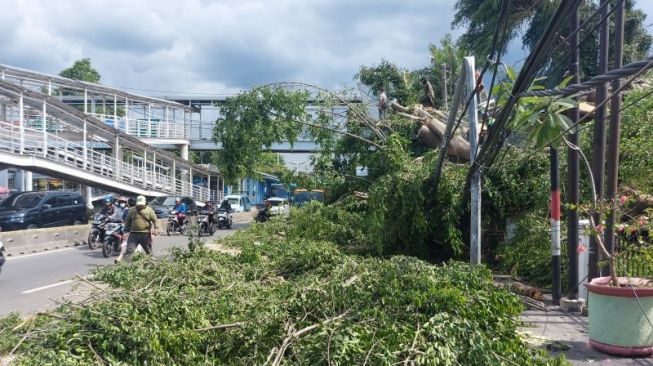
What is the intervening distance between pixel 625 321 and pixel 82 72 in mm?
59592

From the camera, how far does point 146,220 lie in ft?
39.3

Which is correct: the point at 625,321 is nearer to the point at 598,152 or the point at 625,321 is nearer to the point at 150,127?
the point at 598,152

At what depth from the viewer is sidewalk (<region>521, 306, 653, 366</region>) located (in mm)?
5930

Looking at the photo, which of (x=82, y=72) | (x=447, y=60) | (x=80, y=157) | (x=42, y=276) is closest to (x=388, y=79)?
(x=447, y=60)

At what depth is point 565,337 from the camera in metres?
6.88

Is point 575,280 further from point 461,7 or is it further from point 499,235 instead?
point 461,7

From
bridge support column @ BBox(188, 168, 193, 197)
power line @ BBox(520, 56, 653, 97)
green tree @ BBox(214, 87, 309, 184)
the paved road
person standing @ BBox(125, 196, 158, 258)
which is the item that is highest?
green tree @ BBox(214, 87, 309, 184)

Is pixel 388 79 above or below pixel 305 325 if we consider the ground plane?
above

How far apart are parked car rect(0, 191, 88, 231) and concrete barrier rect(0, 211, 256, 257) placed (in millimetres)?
1966

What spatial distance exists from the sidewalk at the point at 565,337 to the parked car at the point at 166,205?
20.1 m

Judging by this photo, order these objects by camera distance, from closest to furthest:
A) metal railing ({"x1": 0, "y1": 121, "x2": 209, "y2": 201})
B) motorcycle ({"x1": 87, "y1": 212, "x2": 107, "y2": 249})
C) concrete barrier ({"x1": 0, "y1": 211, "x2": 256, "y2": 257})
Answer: concrete barrier ({"x1": 0, "y1": 211, "x2": 256, "y2": 257})
motorcycle ({"x1": 87, "y1": 212, "x2": 107, "y2": 249})
metal railing ({"x1": 0, "y1": 121, "x2": 209, "y2": 201})

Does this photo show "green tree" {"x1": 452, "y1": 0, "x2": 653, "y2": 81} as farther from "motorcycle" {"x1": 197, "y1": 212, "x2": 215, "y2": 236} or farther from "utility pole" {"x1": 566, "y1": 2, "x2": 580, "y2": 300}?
"utility pole" {"x1": 566, "y1": 2, "x2": 580, "y2": 300}

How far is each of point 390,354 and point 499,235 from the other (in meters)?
8.58

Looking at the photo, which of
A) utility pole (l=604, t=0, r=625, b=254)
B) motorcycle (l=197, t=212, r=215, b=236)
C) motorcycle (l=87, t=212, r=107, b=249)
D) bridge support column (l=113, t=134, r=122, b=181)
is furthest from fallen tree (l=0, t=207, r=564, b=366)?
bridge support column (l=113, t=134, r=122, b=181)
